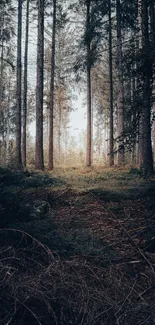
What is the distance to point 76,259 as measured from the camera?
4.61 meters

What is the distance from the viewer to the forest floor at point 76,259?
10.5ft

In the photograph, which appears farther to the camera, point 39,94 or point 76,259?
point 39,94

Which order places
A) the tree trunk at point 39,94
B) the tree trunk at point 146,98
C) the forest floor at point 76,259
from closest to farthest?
the forest floor at point 76,259 < the tree trunk at point 146,98 < the tree trunk at point 39,94

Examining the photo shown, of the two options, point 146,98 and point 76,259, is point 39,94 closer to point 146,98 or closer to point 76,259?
point 146,98

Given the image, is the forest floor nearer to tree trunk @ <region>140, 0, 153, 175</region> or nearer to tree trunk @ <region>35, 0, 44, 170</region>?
tree trunk @ <region>140, 0, 153, 175</region>

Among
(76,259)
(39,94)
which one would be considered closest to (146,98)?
(76,259)

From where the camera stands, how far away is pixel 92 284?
12.8ft

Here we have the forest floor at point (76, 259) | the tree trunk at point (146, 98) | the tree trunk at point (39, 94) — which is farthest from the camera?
the tree trunk at point (39, 94)

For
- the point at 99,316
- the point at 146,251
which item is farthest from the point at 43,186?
the point at 99,316

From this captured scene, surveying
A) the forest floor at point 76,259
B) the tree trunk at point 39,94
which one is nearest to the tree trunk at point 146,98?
the forest floor at point 76,259

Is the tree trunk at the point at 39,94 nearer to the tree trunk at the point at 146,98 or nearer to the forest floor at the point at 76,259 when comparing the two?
the tree trunk at the point at 146,98

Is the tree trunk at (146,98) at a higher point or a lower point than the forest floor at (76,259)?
higher

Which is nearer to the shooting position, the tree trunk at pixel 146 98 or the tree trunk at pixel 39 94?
the tree trunk at pixel 146 98

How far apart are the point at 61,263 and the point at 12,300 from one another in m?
0.99
